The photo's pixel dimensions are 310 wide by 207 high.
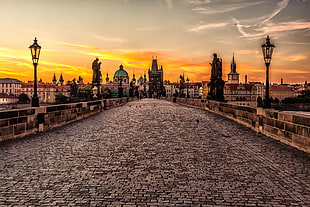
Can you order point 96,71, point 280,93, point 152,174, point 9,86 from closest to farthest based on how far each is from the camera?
point 152,174
point 96,71
point 9,86
point 280,93

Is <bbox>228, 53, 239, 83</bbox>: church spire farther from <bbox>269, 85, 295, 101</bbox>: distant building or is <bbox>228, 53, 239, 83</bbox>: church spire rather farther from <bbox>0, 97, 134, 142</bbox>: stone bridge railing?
<bbox>0, 97, 134, 142</bbox>: stone bridge railing

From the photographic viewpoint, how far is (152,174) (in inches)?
215

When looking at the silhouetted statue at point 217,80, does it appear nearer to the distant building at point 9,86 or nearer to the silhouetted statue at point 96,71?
the silhouetted statue at point 96,71

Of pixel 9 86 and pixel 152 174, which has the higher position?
pixel 9 86

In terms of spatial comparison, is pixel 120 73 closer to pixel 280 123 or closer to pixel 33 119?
pixel 33 119

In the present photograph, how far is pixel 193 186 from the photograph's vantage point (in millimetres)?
4762

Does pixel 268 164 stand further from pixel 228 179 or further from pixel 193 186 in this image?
pixel 193 186

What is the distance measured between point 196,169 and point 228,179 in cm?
80

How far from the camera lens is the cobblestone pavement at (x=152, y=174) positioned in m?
4.23

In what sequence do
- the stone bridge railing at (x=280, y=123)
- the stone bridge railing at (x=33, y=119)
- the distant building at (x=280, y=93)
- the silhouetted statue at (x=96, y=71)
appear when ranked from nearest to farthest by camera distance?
the stone bridge railing at (x=280, y=123) → the stone bridge railing at (x=33, y=119) → the silhouetted statue at (x=96, y=71) → the distant building at (x=280, y=93)

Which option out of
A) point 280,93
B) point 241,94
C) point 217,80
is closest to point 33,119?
point 217,80

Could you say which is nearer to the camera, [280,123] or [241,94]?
[280,123]

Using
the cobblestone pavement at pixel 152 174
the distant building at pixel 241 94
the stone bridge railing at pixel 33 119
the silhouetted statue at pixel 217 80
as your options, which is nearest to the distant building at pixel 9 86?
the distant building at pixel 241 94

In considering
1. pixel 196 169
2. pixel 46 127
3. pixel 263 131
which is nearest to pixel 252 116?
pixel 263 131
